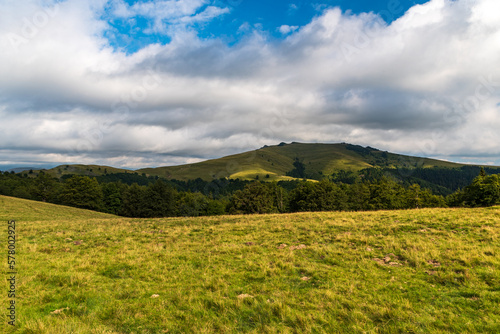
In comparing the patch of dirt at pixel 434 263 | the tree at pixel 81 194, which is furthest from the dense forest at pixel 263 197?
the patch of dirt at pixel 434 263

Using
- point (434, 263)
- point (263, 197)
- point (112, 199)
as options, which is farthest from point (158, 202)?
point (434, 263)

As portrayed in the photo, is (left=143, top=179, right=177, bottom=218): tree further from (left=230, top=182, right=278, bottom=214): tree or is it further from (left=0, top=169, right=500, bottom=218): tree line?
(left=230, top=182, right=278, bottom=214): tree

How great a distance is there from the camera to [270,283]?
33.3 ft

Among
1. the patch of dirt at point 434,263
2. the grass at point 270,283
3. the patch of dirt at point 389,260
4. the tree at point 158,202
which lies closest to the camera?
the grass at point 270,283

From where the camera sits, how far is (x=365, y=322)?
7.13m

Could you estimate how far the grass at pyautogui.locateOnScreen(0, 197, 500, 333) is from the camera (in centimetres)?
717

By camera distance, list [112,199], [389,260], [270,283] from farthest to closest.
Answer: [112,199], [389,260], [270,283]

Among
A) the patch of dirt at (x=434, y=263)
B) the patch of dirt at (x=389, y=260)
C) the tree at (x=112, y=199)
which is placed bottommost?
the tree at (x=112, y=199)

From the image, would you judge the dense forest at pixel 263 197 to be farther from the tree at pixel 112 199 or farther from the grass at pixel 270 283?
the grass at pixel 270 283

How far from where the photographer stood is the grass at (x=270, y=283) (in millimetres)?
7168

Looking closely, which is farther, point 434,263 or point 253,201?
point 253,201

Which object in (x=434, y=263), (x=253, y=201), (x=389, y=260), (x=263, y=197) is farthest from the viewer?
(x=263, y=197)

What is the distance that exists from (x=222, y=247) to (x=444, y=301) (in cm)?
1171

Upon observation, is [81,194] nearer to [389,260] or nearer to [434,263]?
[389,260]
